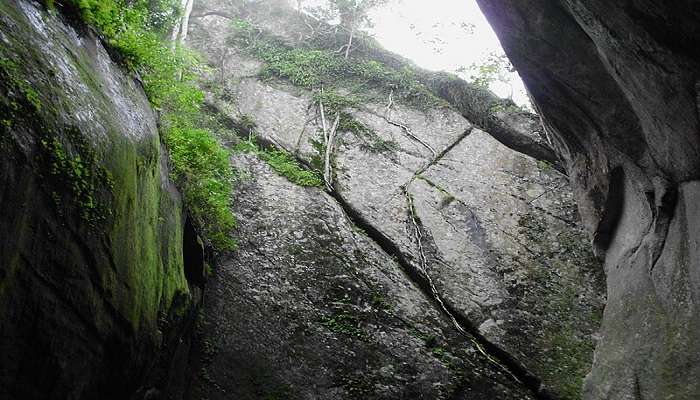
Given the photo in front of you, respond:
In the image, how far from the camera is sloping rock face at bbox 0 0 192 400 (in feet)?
9.66

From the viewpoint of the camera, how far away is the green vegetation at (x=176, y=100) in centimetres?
541

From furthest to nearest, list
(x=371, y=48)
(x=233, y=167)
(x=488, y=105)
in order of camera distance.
Answer: (x=371, y=48), (x=488, y=105), (x=233, y=167)

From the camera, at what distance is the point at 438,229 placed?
9164 mm

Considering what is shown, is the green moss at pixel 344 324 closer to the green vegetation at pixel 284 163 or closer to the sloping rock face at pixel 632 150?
the green vegetation at pixel 284 163

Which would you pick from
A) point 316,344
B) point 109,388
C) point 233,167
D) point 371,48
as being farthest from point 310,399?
point 371,48

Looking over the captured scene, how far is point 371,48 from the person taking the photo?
14.1m

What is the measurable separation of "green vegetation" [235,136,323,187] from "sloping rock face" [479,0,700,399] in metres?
4.39

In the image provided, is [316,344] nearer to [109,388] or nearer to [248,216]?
[248,216]

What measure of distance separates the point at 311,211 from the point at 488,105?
18.5 ft

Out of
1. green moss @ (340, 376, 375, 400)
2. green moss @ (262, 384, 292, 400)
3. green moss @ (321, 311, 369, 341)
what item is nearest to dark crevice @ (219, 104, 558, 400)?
green moss @ (321, 311, 369, 341)

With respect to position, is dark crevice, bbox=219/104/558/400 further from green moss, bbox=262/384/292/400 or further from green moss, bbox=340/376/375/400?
green moss, bbox=262/384/292/400

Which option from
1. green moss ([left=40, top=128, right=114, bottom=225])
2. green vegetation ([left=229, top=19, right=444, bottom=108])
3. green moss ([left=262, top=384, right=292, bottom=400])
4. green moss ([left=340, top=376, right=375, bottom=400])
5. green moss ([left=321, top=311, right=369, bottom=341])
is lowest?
green moss ([left=262, top=384, right=292, bottom=400])

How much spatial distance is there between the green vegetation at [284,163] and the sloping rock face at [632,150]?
14.4 ft

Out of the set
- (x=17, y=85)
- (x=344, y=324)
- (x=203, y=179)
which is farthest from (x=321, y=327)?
(x=17, y=85)
